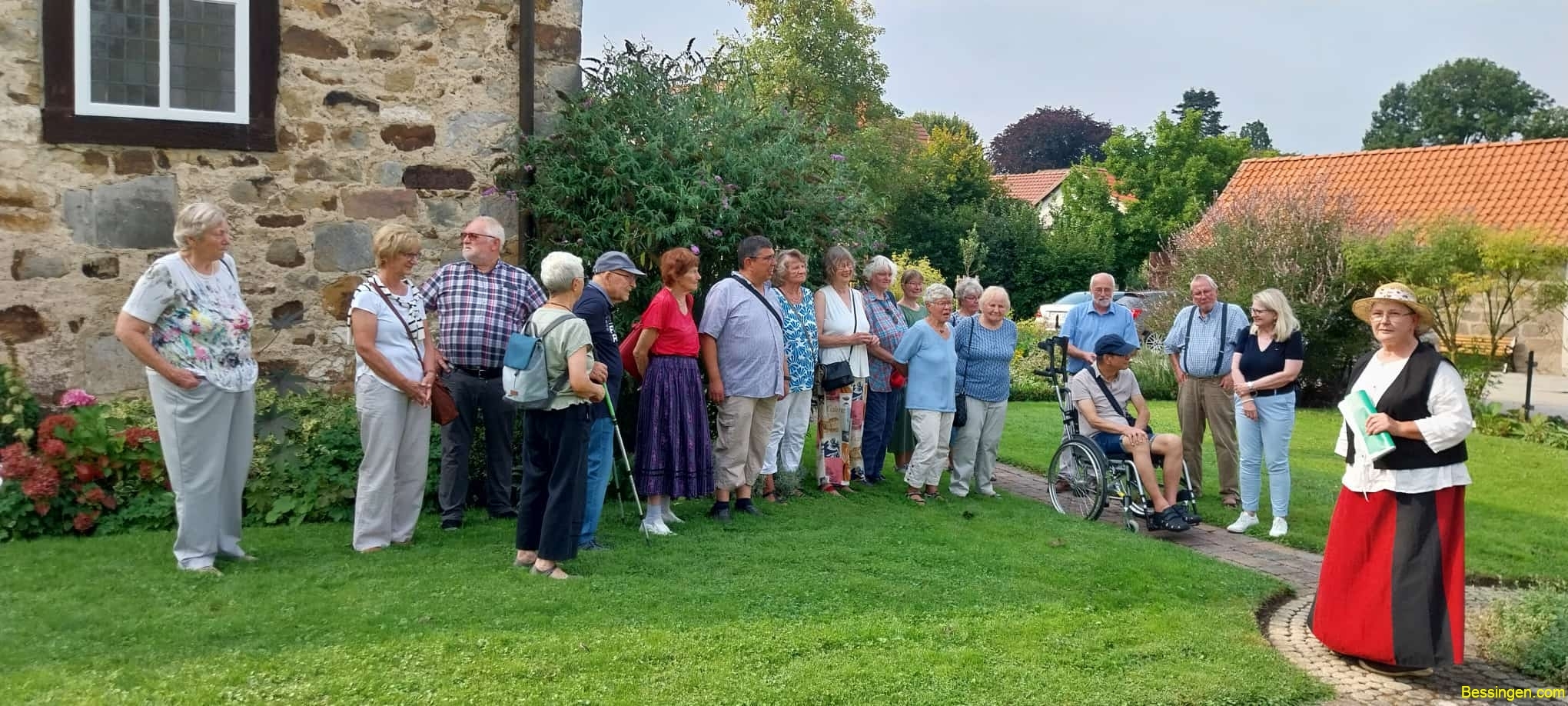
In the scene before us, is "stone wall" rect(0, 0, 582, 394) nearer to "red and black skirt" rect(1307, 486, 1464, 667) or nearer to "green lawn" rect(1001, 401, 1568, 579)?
"red and black skirt" rect(1307, 486, 1464, 667)

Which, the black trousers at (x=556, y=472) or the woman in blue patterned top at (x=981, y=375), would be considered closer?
the black trousers at (x=556, y=472)

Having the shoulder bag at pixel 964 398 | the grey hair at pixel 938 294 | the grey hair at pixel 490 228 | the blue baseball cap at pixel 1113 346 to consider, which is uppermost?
the grey hair at pixel 490 228

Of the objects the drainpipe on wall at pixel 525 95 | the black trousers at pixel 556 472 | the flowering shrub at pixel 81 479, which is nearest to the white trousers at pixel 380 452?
the black trousers at pixel 556 472

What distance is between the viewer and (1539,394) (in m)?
Answer: 18.9

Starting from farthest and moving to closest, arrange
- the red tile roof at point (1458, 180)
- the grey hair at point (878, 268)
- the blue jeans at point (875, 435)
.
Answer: the red tile roof at point (1458, 180), the blue jeans at point (875, 435), the grey hair at point (878, 268)

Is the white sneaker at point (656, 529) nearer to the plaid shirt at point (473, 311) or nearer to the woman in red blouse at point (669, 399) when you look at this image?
the woman in red blouse at point (669, 399)

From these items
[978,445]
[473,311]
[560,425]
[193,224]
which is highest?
[193,224]

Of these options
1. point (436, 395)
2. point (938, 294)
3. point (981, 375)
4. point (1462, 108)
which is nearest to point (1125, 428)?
point (981, 375)

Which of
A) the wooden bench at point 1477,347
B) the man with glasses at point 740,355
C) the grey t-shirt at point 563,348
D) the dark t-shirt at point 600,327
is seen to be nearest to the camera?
the grey t-shirt at point 563,348

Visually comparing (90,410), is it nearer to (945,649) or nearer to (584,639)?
(584,639)

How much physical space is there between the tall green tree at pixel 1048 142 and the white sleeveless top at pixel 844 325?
5621 centimetres

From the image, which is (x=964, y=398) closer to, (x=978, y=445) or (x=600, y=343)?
(x=978, y=445)

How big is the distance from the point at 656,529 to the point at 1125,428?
10.7 feet

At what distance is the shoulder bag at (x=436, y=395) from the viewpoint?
20.0ft
